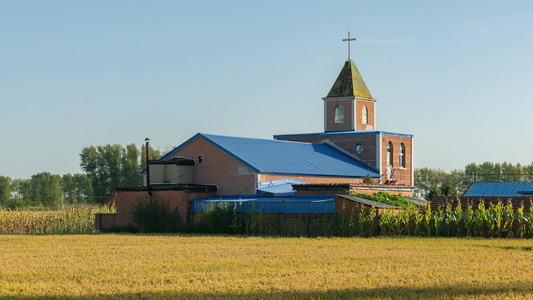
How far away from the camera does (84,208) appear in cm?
5119

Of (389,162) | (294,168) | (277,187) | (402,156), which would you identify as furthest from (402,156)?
(277,187)

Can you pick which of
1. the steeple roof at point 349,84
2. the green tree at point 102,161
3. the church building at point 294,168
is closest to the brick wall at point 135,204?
the church building at point 294,168

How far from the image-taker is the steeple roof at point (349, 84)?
200ft

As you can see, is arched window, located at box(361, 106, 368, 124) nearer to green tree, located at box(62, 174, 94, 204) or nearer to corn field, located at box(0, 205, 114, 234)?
corn field, located at box(0, 205, 114, 234)

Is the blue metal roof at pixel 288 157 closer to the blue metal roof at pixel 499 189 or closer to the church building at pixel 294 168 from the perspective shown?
the church building at pixel 294 168

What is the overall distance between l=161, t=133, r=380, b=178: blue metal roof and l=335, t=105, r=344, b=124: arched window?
270cm

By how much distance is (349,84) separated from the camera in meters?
61.1

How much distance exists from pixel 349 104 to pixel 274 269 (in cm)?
4061

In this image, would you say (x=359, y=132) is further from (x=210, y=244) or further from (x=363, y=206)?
(x=210, y=244)

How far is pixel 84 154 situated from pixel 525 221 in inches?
3010

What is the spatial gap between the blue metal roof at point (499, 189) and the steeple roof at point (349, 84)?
10871mm

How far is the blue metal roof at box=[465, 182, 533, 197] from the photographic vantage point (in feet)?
195

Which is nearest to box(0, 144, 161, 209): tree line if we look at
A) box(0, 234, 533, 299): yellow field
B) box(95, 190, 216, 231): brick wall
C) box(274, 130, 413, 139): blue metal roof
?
box(274, 130, 413, 139): blue metal roof

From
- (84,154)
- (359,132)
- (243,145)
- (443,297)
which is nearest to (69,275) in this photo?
(443,297)
